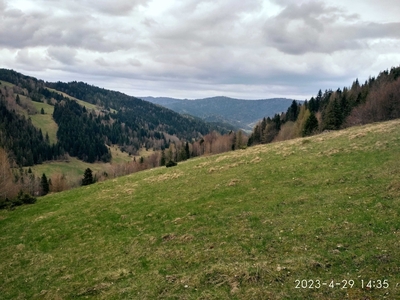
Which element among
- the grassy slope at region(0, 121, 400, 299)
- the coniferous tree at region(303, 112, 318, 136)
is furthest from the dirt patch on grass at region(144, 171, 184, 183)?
the coniferous tree at region(303, 112, 318, 136)

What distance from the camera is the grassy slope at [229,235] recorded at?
12.6 m

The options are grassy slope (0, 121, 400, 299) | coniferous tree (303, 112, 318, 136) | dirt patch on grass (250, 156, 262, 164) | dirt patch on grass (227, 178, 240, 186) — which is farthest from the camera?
coniferous tree (303, 112, 318, 136)

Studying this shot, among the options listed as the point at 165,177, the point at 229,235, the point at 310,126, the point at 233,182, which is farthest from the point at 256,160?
the point at 310,126

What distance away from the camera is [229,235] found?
17.9m

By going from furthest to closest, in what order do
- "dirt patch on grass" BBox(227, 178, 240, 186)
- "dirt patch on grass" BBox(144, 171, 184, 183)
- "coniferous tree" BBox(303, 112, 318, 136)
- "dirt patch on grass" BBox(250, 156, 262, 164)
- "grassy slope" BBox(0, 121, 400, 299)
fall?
"coniferous tree" BBox(303, 112, 318, 136), "dirt patch on grass" BBox(144, 171, 184, 183), "dirt patch on grass" BBox(250, 156, 262, 164), "dirt patch on grass" BBox(227, 178, 240, 186), "grassy slope" BBox(0, 121, 400, 299)

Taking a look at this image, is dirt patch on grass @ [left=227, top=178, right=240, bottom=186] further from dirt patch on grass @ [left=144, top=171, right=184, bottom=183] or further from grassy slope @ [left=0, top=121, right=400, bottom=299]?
dirt patch on grass @ [left=144, top=171, right=184, bottom=183]

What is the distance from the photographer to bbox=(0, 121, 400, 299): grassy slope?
41.3ft

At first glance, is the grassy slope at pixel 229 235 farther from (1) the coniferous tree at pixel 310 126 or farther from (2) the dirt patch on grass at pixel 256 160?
(1) the coniferous tree at pixel 310 126

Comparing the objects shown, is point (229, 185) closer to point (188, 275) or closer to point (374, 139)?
point (188, 275)

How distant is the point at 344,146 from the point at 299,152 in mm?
5329

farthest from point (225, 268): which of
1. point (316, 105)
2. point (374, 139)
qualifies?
point (316, 105)

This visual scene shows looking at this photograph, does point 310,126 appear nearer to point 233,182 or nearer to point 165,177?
point 165,177

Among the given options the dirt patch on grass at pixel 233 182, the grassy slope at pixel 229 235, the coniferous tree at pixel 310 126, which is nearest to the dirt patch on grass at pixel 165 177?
the grassy slope at pixel 229 235

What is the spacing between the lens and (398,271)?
1112cm
